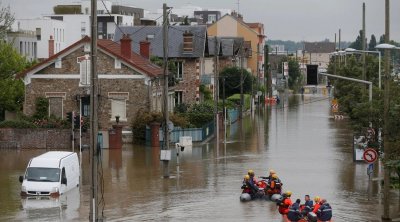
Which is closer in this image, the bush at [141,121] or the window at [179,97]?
the bush at [141,121]

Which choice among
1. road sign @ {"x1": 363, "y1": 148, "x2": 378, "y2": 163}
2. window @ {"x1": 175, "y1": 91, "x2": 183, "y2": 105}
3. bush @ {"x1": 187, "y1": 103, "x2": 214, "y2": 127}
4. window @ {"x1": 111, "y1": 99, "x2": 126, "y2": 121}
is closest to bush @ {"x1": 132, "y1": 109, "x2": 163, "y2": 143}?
window @ {"x1": 111, "y1": 99, "x2": 126, "y2": 121}

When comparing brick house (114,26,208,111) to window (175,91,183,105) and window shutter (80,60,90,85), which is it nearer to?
window (175,91,183,105)

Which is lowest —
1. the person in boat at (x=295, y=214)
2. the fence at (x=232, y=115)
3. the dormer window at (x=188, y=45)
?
the person in boat at (x=295, y=214)

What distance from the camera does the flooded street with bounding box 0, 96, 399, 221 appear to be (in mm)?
32781

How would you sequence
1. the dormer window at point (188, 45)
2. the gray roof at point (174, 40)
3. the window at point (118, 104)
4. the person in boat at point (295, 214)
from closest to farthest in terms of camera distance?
the person in boat at point (295, 214) → the window at point (118, 104) → the dormer window at point (188, 45) → the gray roof at point (174, 40)

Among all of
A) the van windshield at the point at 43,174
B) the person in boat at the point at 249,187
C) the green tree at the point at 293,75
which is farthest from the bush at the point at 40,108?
the green tree at the point at 293,75

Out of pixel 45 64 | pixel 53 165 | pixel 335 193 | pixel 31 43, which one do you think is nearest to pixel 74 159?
pixel 53 165

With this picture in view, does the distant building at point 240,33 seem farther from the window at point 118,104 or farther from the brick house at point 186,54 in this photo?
the window at point 118,104

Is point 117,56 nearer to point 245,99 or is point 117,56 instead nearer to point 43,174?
point 43,174

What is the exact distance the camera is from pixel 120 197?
36.8 meters

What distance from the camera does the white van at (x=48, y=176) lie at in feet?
118

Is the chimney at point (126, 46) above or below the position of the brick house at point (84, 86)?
above

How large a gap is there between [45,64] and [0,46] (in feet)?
34.4

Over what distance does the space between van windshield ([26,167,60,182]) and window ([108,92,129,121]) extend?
22.2 metres
